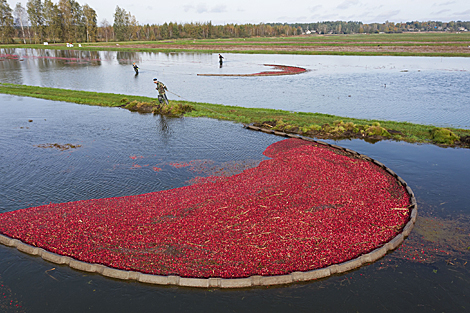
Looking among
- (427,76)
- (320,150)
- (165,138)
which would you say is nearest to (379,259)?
(320,150)

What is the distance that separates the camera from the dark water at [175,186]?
29.8 feet

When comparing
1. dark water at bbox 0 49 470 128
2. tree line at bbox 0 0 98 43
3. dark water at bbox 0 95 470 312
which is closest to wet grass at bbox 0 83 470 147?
dark water at bbox 0 95 470 312

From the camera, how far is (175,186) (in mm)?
16078

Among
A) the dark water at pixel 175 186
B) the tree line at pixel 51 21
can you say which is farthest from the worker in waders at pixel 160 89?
the tree line at pixel 51 21

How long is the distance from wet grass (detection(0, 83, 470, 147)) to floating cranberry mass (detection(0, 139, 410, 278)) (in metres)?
8.40

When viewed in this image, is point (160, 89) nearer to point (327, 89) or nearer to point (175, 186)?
point (175, 186)

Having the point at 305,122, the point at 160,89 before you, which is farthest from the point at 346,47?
the point at 305,122

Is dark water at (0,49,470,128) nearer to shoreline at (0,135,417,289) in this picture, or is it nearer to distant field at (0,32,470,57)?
shoreline at (0,135,417,289)

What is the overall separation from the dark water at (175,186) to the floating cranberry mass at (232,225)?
0.73m

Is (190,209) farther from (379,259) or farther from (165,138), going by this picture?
(165,138)

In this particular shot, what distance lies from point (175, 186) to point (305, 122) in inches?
552

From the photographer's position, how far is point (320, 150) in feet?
62.6

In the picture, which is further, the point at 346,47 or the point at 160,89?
the point at 346,47

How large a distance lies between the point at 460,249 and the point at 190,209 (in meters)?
9.73
